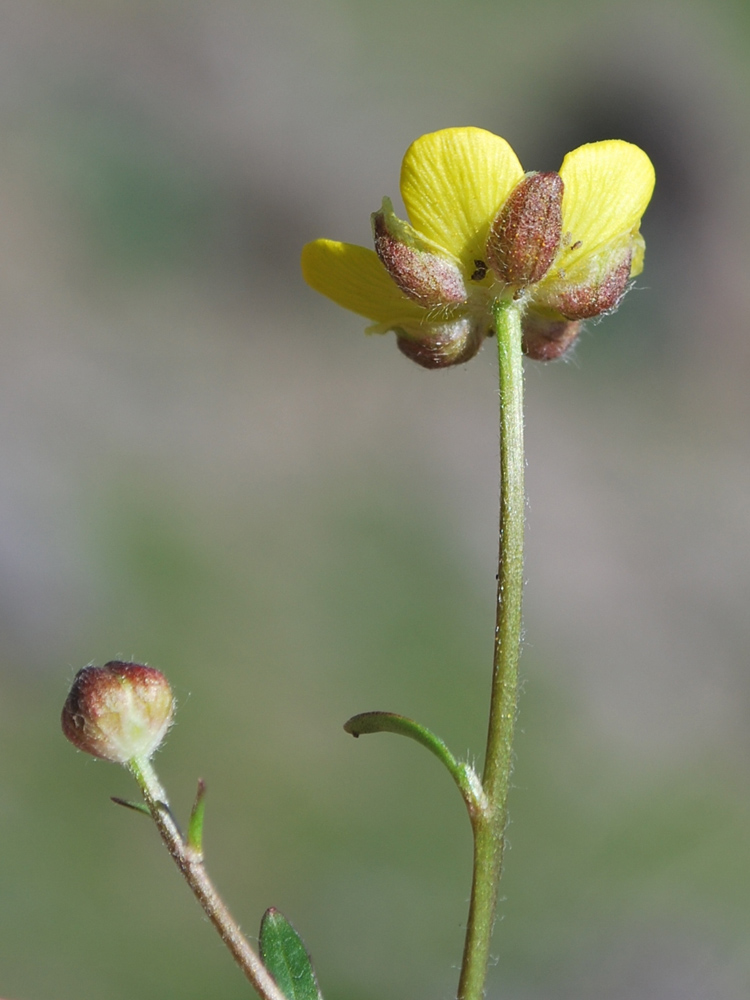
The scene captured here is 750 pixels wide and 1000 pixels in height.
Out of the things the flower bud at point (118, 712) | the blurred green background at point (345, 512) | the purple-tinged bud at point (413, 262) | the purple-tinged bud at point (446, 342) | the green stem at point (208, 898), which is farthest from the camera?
the blurred green background at point (345, 512)

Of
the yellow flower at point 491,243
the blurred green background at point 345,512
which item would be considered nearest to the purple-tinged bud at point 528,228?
the yellow flower at point 491,243

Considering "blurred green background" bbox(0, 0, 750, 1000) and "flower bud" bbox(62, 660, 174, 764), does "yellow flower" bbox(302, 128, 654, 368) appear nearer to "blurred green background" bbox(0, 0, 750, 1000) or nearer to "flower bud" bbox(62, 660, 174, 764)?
"flower bud" bbox(62, 660, 174, 764)

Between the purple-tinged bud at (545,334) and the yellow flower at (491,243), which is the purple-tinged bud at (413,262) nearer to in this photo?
the yellow flower at (491,243)

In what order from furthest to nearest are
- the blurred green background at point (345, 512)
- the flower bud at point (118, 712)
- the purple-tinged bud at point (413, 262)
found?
the blurred green background at point (345, 512) → the purple-tinged bud at point (413, 262) → the flower bud at point (118, 712)

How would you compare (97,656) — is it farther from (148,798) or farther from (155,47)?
(155,47)

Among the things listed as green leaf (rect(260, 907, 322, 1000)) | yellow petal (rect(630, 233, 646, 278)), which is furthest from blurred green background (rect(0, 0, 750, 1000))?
yellow petal (rect(630, 233, 646, 278))

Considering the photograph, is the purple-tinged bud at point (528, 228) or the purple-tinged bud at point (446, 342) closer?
the purple-tinged bud at point (528, 228)

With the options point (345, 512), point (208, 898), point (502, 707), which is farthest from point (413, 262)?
point (345, 512)
